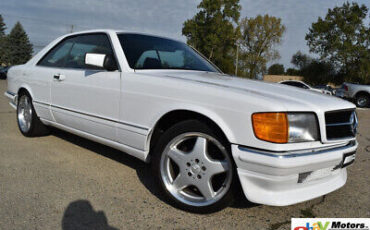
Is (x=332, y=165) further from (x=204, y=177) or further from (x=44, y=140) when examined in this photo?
(x=44, y=140)

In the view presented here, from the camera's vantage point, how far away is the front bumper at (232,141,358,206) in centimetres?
187

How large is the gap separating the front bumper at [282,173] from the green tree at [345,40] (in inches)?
1430

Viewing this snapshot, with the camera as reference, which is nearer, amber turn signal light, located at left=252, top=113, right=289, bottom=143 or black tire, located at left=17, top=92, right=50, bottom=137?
amber turn signal light, located at left=252, top=113, right=289, bottom=143

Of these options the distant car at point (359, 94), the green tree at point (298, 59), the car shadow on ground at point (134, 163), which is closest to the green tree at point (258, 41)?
the green tree at point (298, 59)

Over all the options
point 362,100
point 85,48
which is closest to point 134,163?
point 85,48

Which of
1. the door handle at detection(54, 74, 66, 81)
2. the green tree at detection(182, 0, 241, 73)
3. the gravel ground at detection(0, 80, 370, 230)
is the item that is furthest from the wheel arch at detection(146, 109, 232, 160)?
the green tree at detection(182, 0, 241, 73)

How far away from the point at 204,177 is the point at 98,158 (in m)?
1.72

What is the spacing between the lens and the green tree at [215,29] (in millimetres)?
35562

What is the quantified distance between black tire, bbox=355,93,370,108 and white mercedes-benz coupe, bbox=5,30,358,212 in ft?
44.9

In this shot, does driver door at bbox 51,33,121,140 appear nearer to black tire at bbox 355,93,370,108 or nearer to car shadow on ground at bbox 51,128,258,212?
car shadow on ground at bbox 51,128,258,212

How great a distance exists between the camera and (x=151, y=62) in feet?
9.72

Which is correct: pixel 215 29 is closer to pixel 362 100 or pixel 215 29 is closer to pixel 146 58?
pixel 362 100

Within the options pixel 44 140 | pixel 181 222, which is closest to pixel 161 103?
pixel 181 222

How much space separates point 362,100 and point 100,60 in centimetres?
1482
